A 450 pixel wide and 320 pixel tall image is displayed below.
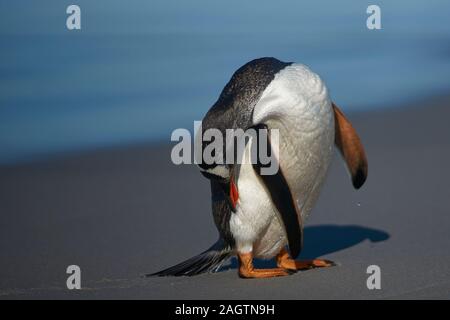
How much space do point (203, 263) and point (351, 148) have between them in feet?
2.91

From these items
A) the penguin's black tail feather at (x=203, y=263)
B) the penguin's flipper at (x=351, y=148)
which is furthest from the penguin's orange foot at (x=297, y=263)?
the penguin's flipper at (x=351, y=148)

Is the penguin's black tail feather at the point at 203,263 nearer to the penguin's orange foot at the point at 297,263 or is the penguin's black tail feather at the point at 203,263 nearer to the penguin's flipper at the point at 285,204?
the penguin's orange foot at the point at 297,263

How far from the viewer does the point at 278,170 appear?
4.31m

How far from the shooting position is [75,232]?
5883 mm

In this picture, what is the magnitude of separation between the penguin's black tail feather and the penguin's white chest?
13 centimetres

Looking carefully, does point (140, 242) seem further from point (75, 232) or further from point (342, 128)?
point (342, 128)

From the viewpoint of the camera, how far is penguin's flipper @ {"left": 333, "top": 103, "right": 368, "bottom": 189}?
475 cm

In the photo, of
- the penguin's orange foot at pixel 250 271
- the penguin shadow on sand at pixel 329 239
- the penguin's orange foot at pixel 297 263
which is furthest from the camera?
the penguin shadow on sand at pixel 329 239

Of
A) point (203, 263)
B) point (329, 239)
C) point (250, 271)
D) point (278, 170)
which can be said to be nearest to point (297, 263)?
point (250, 271)

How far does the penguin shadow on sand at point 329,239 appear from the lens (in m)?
5.18

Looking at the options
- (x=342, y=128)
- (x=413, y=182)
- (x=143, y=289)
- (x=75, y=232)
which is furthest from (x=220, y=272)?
(x=413, y=182)

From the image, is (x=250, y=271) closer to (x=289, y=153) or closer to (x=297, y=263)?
(x=297, y=263)

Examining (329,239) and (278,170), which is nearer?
(278,170)

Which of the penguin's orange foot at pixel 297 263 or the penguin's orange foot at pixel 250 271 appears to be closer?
the penguin's orange foot at pixel 250 271
